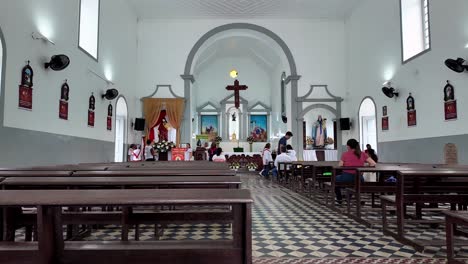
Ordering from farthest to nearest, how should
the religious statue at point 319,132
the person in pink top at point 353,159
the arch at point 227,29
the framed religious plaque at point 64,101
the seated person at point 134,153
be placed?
1. the religious statue at point 319,132
2. the arch at point 227,29
3. the seated person at point 134,153
4. the framed religious plaque at point 64,101
5. the person in pink top at point 353,159

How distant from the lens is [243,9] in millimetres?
11797

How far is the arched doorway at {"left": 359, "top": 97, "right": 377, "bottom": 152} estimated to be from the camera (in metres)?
11.2

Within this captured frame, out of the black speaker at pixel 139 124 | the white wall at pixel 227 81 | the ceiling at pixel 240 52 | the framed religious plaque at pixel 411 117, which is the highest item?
the ceiling at pixel 240 52

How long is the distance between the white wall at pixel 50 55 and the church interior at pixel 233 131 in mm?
40

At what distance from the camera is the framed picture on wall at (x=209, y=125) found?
682 inches

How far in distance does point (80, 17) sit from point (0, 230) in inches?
267

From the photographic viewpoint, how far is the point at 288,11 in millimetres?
11992

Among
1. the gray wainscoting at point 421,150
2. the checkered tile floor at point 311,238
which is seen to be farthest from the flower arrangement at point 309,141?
the checkered tile floor at point 311,238

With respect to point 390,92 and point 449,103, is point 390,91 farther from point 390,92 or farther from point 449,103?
point 449,103

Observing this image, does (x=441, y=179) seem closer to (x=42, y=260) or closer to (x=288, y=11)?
(x=42, y=260)

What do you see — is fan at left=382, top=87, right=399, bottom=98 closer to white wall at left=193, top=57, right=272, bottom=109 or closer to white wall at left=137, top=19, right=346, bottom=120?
white wall at left=137, top=19, right=346, bottom=120

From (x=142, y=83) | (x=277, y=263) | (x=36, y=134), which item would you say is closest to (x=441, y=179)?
(x=277, y=263)

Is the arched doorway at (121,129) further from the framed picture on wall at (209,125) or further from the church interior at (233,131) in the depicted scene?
the framed picture on wall at (209,125)

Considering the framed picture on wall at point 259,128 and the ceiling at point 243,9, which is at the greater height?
the ceiling at point 243,9
